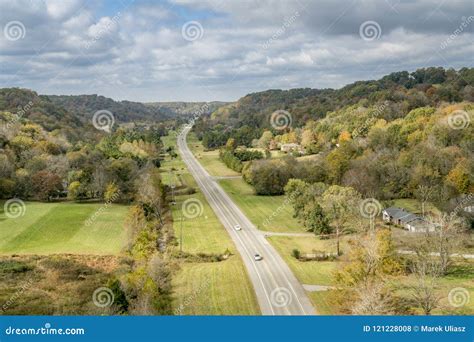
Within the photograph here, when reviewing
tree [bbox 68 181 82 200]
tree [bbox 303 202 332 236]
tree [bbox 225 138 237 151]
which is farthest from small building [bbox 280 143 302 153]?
tree [bbox 303 202 332 236]

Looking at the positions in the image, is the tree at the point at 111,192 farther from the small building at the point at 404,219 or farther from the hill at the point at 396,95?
the hill at the point at 396,95

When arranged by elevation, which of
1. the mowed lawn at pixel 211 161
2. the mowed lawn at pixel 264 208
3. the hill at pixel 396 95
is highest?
the hill at pixel 396 95

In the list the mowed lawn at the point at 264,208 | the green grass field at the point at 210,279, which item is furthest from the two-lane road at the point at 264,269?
the mowed lawn at the point at 264,208

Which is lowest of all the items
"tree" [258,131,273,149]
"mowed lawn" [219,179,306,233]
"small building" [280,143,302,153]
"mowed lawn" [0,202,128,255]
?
"mowed lawn" [219,179,306,233]

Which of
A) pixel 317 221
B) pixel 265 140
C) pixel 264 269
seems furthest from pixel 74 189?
pixel 265 140

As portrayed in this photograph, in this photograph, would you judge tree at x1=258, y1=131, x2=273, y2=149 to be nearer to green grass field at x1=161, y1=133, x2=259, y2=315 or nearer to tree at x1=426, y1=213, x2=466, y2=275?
green grass field at x1=161, y1=133, x2=259, y2=315

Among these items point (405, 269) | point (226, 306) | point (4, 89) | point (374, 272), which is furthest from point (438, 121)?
point (4, 89)
